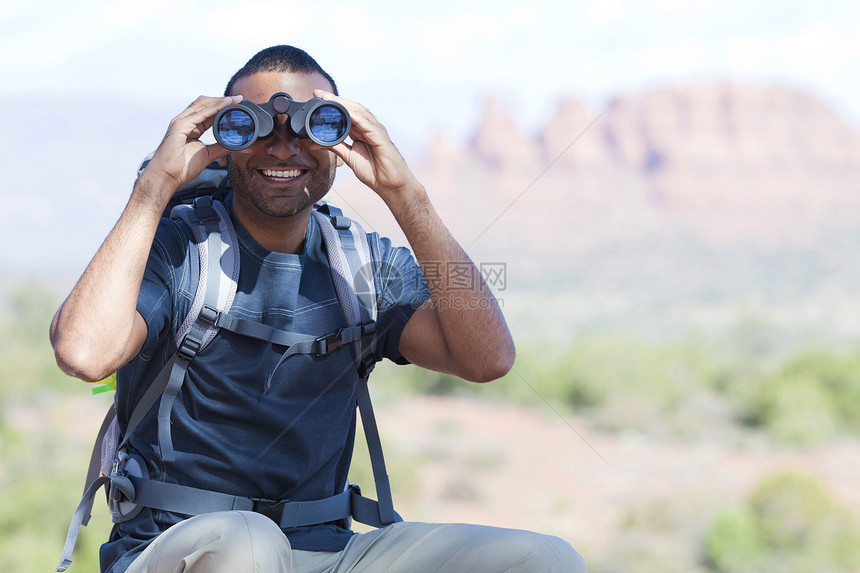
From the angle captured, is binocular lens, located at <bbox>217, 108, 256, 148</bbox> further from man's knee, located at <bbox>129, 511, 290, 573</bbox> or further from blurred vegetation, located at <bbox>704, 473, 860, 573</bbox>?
blurred vegetation, located at <bbox>704, 473, 860, 573</bbox>

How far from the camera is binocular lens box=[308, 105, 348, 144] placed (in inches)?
93.4

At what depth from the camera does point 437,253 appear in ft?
7.98

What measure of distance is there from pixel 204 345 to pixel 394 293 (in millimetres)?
587

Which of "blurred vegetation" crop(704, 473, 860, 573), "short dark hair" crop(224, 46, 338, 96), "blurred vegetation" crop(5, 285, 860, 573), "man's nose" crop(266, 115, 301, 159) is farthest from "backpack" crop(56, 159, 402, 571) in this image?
"blurred vegetation" crop(704, 473, 860, 573)

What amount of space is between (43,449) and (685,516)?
33.7ft

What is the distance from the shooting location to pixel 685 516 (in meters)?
13.2

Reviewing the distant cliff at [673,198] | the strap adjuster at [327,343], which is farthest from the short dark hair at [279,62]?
the distant cliff at [673,198]

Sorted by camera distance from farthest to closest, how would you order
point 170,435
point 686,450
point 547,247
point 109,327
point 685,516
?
point 547,247, point 686,450, point 685,516, point 170,435, point 109,327

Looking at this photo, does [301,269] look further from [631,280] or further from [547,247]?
[547,247]

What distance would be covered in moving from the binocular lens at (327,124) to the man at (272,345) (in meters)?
Result: 0.04

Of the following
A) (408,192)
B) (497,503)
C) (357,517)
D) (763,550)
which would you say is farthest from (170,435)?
(497,503)

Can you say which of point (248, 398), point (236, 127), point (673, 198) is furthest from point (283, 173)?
point (673, 198)

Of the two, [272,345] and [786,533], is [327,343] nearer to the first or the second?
[272,345]

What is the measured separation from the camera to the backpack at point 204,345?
2.19 meters
